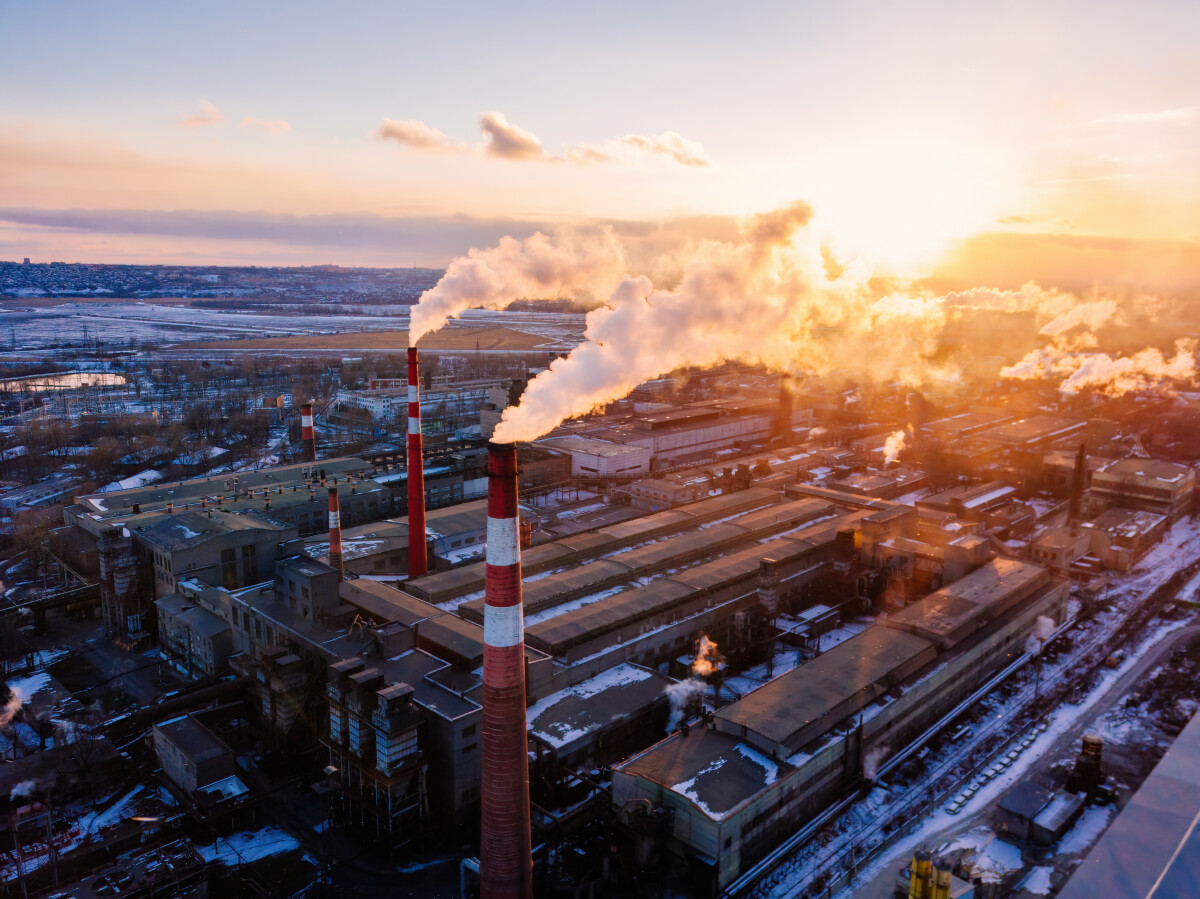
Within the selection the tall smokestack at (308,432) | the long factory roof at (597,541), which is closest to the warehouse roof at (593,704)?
the long factory roof at (597,541)

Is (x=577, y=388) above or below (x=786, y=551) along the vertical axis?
above

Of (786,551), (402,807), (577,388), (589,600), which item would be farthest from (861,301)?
(402,807)

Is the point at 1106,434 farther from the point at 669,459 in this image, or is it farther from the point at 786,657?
the point at 786,657

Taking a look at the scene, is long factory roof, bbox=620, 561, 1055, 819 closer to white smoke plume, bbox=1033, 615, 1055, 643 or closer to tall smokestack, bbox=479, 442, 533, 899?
tall smokestack, bbox=479, 442, 533, 899

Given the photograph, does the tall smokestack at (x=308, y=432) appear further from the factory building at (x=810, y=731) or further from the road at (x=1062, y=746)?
the road at (x=1062, y=746)

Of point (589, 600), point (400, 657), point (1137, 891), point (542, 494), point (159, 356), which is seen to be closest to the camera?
point (1137, 891)

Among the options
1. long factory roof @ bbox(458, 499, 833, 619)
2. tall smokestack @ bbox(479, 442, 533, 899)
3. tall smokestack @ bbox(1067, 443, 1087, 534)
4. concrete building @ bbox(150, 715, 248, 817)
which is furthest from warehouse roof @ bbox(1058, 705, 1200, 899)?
tall smokestack @ bbox(1067, 443, 1087, 534)
